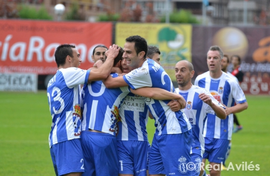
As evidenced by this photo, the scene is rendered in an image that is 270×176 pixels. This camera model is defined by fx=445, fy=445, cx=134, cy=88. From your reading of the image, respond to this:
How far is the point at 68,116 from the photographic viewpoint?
572cm

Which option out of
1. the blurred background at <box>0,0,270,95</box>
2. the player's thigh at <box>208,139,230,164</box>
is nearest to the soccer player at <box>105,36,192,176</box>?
the player's thigh at <box>208,139,230,164</box>

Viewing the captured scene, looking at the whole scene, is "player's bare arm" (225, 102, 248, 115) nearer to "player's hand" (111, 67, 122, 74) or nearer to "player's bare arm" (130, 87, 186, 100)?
"player's bare arm" (130, 87, 186, 100)

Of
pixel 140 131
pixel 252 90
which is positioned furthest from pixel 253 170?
pixel 252 90

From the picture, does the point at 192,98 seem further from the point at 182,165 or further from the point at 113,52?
the point at 113,52

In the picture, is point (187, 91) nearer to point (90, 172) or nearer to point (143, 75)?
point (143, 75)

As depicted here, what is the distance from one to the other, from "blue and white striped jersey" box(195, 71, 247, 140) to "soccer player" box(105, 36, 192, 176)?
2150mm

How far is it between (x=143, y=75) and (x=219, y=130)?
285 cm

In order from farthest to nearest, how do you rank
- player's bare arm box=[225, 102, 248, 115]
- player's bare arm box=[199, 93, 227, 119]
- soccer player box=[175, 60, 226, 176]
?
player's bare arm box=[225, 102, 248, 115], soccer player box=[175, 60, 226, 176], player's bare arm box=[199, 93, 227, 119]

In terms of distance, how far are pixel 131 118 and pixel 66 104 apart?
912 millimetres

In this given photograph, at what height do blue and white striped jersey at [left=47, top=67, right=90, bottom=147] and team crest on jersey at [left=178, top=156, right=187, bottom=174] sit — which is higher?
blue and white striped jersey at [left=47, top=67, right=90, bottom=147]

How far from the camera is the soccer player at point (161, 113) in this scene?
569cm

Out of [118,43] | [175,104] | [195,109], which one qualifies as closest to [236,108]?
[195,109]

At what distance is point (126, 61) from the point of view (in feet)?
19.2

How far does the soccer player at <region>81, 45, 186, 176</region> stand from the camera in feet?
18.6
